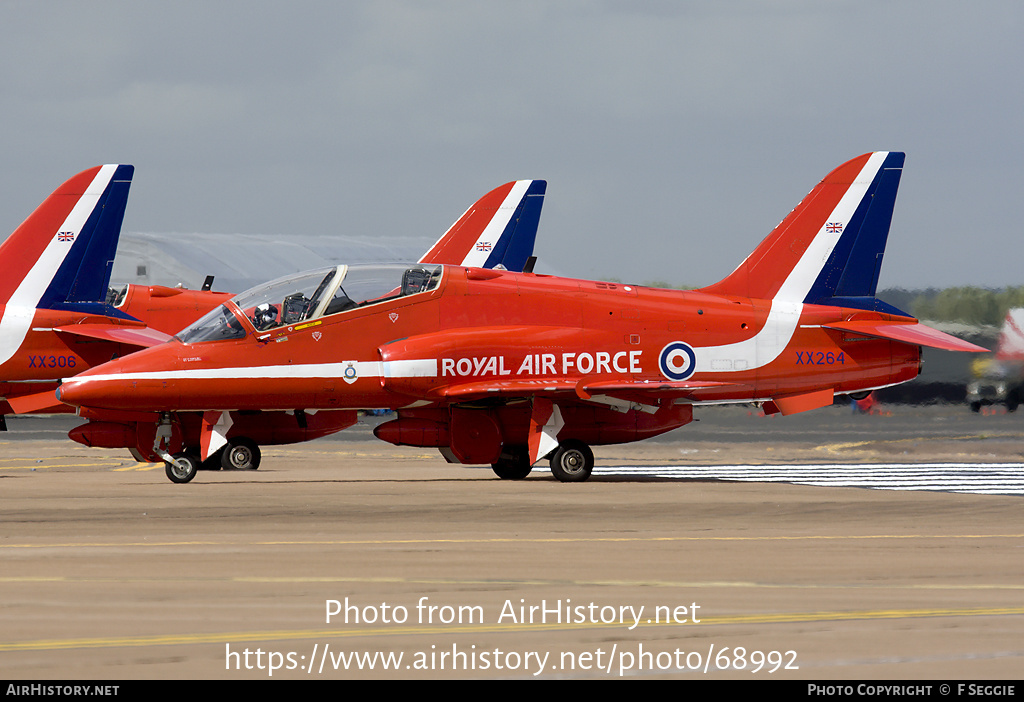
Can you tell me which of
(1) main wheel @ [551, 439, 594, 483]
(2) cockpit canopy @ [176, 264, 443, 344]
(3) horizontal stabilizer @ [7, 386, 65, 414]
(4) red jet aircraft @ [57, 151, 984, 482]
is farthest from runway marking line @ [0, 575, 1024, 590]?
(3) horizontal stabilizer @ [7, 386, 65, 414]

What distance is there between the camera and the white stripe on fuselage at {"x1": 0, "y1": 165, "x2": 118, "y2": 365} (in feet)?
83.1

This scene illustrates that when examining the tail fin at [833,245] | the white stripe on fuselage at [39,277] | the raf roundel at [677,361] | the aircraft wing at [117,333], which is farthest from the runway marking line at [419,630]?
the white stripe on fuselage at [39,277]

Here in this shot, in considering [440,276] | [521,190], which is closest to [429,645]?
[440,276]

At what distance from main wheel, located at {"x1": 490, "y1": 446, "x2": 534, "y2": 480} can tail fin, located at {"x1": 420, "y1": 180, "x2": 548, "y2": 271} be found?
9.14m

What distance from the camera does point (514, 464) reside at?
2320cm

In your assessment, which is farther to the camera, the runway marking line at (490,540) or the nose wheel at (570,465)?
the nose wheel at (570,465)

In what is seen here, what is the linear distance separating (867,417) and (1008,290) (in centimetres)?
1107

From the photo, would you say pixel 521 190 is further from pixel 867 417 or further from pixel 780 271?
pixel 867 417

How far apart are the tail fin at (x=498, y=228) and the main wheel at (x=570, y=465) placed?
10.2m

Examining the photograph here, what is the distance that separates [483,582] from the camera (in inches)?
419

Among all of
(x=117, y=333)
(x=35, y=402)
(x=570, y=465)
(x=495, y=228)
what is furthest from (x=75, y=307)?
(x=570, y=465)

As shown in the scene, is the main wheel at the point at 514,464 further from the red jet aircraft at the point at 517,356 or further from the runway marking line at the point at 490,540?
the runway marking line at the point at 490,540

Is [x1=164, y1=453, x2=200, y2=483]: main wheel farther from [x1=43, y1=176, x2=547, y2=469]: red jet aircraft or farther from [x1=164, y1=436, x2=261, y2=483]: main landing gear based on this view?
[x1=43, y1=176, x2=547, y2=469]: red jet aircraft

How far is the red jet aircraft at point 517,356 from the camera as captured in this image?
21406mm
